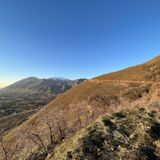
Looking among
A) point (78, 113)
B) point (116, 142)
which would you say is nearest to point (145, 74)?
point (78, 113)

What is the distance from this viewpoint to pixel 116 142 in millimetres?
10039

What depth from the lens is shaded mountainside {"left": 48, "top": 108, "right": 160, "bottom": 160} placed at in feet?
29.6

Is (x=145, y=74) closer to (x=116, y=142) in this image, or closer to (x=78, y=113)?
(x=78, y=113)

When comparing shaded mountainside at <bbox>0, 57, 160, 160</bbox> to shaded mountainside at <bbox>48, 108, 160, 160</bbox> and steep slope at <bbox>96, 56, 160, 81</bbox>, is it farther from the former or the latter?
shaded mountainside at <bbox>48, 108, 160, 160</bbox>

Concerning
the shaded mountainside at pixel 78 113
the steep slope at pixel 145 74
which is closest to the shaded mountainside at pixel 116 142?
the shaded mountainside at pixel 78 113

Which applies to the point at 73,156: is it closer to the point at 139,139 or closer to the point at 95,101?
the point at 139,139

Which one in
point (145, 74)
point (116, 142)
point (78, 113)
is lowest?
point (78, 113)

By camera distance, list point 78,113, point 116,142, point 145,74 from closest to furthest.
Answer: point 116,142 → point 78,113 → point 145,74

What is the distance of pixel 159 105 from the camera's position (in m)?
17.8

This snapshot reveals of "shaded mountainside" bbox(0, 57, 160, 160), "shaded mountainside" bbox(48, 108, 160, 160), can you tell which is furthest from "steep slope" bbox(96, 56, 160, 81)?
"shaded mountainside" bbox(48, 108, 160, 160)

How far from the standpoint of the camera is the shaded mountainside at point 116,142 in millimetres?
9023

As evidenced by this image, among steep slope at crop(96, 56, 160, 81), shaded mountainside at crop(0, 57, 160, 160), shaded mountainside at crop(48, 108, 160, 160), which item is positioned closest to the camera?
shaded mountainside at crop(48, 108, 160, 160)

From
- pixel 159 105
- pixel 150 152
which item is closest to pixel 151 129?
pixel 150 152

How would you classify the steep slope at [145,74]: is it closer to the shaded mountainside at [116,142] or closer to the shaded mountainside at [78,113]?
the shaded mountainside at [78,113]
